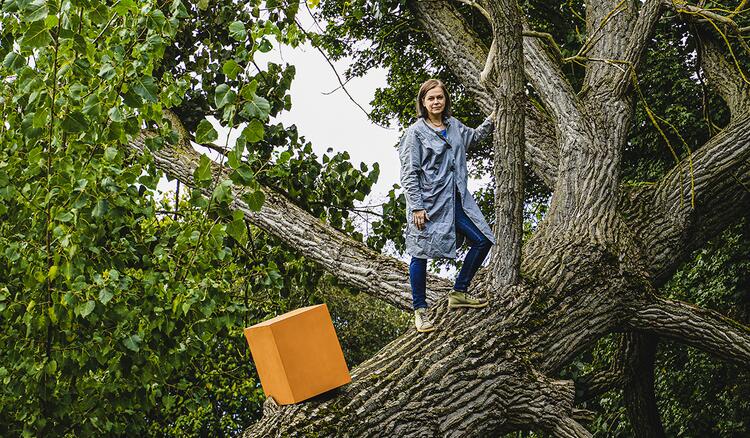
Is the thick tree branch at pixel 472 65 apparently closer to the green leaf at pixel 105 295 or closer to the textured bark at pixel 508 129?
the textured bark at pixel 508 129

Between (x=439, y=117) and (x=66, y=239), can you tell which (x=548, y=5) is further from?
(x=66, y=239)

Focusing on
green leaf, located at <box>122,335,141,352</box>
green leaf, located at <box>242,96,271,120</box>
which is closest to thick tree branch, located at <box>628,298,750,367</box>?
green leaf, located at <box>122,335,141,352</box>

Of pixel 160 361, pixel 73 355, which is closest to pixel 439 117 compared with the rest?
pixel 160 361

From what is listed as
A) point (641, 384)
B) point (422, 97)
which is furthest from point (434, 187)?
point (641, 384)

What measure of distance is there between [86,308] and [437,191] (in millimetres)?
1784

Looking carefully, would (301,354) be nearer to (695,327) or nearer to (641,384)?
(695,327)

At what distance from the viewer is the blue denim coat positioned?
13.1 ft

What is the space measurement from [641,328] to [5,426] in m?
3.74

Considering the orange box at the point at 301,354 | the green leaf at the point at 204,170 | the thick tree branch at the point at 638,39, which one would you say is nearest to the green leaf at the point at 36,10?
the green leaf at the point at 204,170

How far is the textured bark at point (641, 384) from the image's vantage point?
6703mm

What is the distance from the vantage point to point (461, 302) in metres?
4.34

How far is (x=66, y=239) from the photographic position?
10.3ft

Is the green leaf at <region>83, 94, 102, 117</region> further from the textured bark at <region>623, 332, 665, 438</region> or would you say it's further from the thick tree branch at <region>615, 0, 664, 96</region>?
the textured bark at <region>623, 332, 665, 438</region>

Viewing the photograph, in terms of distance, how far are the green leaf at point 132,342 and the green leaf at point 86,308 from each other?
0.26 m
